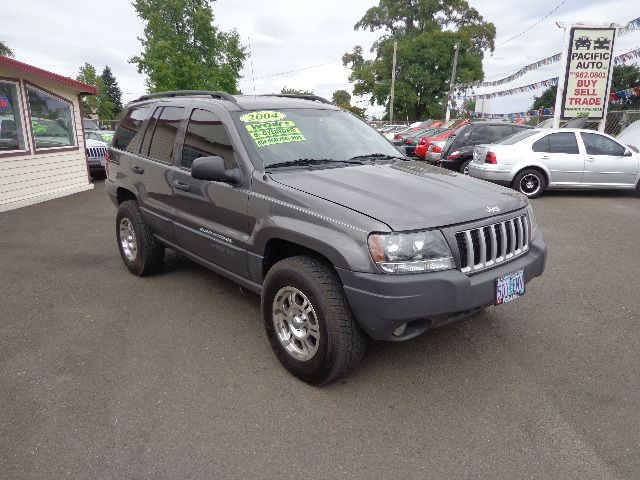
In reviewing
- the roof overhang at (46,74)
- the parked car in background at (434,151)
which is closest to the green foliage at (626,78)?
the parked car in background at (434,151)

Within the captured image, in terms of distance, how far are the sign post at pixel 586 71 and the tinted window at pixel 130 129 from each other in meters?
13.2

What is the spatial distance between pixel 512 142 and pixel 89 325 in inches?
354

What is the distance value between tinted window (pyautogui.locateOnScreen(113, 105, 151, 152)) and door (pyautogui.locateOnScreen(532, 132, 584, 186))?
7.95m

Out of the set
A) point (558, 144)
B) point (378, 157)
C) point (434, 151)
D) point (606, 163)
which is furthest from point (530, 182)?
point (378, 157)

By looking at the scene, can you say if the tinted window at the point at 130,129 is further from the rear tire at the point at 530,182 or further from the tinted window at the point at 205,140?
the rear tire at the point at 530,182

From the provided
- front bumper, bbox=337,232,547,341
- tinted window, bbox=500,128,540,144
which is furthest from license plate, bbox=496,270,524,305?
tinted window, bbox=500,128,540,144

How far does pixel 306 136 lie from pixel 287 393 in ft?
6.30

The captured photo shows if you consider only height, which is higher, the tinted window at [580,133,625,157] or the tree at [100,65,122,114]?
the tree at [100,65,122,114]

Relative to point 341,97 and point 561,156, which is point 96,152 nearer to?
point 561,156

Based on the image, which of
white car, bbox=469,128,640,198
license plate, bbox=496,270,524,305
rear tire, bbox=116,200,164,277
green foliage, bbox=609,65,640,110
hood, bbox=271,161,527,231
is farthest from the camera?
green foliage, bbox=609,65,640,110

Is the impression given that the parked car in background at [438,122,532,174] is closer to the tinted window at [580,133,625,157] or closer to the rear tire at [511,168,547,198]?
the rear tire at [511,168,547,198]

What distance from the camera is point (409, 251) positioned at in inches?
101

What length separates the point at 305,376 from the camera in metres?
2.96

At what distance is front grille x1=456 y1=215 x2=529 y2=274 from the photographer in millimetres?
2723
